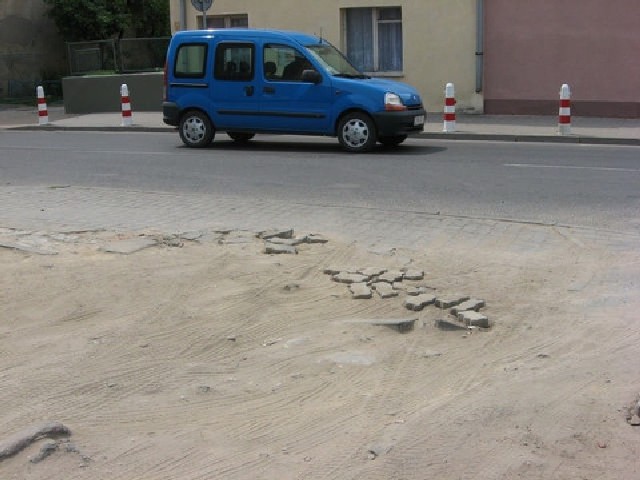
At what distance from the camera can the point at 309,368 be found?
196 inches

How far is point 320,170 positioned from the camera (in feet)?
42.4

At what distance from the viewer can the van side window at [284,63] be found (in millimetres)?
14969

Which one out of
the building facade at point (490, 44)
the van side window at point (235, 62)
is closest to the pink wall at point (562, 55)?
the building facade at point (490, 44)

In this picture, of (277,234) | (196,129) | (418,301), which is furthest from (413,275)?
(196,129)

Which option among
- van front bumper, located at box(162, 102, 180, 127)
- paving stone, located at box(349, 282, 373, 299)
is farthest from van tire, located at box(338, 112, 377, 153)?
paving stone, located at box(349, 282, 373, 299)

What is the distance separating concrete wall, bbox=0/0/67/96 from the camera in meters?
33.4

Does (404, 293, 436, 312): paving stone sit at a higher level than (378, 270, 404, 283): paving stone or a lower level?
lower

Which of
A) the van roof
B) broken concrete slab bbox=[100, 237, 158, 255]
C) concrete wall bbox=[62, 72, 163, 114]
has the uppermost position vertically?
the van roof

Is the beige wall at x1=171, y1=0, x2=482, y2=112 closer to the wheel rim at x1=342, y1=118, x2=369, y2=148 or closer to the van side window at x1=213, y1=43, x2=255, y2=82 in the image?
the van side window at x1=213, y1=43, x2=255, y2=82

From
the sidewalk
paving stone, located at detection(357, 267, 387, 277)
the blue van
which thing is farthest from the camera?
the sidewalk

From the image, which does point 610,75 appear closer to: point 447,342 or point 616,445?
point 447,342

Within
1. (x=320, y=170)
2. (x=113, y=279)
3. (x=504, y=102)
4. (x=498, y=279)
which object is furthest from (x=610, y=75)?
(x=113, y=279)

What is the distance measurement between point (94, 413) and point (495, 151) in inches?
463

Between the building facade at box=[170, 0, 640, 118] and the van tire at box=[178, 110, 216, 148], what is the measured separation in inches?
293
